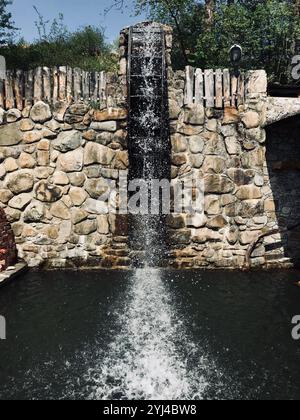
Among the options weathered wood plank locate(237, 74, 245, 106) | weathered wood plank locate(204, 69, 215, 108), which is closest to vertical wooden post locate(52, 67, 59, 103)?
weathered wood plank locate(204, 69, 215, 108)

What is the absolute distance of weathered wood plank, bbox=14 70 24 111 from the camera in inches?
307

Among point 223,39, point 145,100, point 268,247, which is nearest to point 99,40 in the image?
point 223,39

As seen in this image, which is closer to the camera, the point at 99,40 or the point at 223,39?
the point at 223,39

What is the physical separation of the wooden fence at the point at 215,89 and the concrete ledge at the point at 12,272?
5.08m

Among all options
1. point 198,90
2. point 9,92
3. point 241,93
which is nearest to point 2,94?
point 9,92

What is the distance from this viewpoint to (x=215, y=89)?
7996 millimetres

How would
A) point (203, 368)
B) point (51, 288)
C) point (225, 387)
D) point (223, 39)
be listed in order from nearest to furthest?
point (225, 387) < point (203, 368) < point (51, 288) < point (223, 39)

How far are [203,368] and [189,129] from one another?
5.21 m

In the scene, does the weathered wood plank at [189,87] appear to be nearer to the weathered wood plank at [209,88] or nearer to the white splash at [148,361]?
the weathered wood plank at [209,88]

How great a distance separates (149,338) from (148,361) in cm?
57

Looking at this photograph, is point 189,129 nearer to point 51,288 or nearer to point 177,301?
point 177,301

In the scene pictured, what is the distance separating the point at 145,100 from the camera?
7.85 metres

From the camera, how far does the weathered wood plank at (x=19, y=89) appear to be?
779 centimetres

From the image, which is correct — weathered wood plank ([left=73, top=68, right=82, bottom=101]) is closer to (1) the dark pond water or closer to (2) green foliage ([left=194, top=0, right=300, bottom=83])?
(1) the dark pond water
